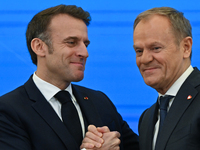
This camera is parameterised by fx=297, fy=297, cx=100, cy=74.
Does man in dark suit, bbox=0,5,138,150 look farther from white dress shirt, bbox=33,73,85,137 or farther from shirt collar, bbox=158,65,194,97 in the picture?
shirt collar, bbox=158,65,194,97

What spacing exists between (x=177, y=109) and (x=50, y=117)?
0.85 metres

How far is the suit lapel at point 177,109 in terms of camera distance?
5.85ft

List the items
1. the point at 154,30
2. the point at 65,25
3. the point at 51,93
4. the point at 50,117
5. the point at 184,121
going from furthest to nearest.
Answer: the point at 65,25
the point at 51,93
the point at 50,117
the point at 154,30
the point at 184,121

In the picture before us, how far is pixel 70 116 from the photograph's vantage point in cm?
213

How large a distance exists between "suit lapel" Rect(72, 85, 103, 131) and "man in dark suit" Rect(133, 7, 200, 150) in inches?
16.2

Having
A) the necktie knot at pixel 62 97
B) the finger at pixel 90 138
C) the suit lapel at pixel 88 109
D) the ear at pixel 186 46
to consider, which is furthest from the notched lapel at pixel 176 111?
the necktie knot at pixel 62 97

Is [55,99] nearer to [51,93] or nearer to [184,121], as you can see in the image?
[51,93]

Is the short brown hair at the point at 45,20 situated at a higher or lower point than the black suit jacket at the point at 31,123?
higher

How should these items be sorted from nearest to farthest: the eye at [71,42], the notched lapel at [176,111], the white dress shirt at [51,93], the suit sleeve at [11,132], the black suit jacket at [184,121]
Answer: the black suit jacket at [184,121] → the notched lapel at [176,111] → the suit sleeve at [11,132] → the white dress shirt at [51,93] → the eye at [71,42]

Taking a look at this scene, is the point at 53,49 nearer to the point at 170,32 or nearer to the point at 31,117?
the point at 31,117

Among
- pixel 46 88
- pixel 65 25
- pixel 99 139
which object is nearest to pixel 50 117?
pixel 46 88

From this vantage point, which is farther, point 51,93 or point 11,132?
point 51,93

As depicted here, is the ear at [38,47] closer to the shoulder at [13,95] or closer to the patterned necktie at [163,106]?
the shoulder at [13,95]

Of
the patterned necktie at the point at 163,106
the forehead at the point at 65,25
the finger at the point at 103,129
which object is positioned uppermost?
the forehead at the point at 65,25
